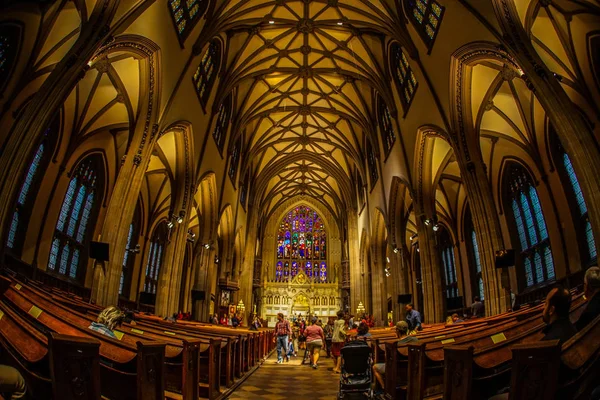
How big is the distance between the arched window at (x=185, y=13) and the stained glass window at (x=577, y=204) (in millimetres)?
13561

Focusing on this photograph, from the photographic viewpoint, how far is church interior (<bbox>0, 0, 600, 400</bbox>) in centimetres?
461

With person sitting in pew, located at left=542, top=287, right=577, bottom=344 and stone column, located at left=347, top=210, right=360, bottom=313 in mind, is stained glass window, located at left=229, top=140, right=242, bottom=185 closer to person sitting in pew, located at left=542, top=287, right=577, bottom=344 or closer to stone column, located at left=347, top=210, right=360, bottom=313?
stone column, located at left=347, top=210, right=360, bottom=313

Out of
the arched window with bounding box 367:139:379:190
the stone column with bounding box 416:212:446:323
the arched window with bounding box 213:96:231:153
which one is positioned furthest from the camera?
the arched window with bounding box 367:139:379:190

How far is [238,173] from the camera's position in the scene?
25750mm

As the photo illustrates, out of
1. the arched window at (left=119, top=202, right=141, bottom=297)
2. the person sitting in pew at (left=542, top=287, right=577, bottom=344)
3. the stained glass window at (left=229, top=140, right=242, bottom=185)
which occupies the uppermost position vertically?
the stained glass window at (left=229, top=140, right=242, bottom=185)

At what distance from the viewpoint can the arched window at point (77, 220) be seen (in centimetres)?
1550

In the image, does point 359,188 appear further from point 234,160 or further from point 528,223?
point 528,223

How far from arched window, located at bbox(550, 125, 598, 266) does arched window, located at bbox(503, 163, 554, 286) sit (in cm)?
166

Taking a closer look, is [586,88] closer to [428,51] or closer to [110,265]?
[428,51]

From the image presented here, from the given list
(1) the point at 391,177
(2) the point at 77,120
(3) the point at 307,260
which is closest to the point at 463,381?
(2) the point at 77,120

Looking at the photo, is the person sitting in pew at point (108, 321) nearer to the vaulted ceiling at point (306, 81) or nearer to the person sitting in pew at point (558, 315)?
the person sitting in pew at point (558, 315)

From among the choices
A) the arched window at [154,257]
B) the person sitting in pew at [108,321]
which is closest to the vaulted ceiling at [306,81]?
the arched window at [154,257]

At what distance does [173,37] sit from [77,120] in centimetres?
504

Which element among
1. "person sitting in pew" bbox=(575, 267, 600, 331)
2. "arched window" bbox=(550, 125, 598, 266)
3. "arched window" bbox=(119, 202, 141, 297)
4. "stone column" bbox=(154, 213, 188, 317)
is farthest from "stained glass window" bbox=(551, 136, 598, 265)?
"arched window" bbox=(119, 202, 141, 297)
